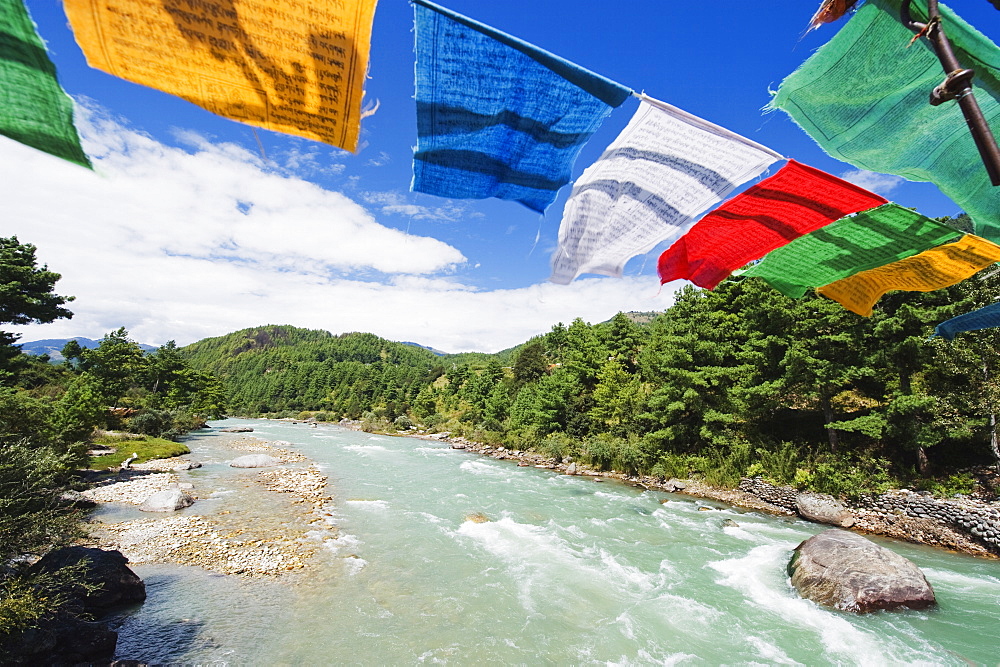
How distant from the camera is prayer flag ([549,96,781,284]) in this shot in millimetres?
2170

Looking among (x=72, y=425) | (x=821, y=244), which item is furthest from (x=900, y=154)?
(x=72, y=425)

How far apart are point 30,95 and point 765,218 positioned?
11.8ft

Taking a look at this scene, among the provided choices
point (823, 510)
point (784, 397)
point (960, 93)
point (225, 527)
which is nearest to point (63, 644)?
point (225, 527)

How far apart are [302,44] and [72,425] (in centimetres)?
1504

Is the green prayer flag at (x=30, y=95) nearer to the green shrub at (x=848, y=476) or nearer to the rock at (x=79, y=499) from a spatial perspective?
the rock at (x=79, y=499)

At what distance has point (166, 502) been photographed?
9.60 metres

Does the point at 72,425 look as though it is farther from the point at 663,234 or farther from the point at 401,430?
the point at 401,430

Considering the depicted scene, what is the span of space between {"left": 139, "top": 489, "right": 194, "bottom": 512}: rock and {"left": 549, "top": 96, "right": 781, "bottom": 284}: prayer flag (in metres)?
11.5

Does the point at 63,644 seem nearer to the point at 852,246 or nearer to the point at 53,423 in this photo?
the point at 852,246

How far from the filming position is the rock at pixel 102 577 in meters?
5.12

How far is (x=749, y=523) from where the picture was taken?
9906 millimetres

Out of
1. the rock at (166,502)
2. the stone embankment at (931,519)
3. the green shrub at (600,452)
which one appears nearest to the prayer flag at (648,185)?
the stone embankment at (931,519)

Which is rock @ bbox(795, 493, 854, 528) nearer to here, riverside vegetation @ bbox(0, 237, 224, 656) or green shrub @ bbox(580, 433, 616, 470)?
green shrub @ bbox(580, 433, 616, 470)

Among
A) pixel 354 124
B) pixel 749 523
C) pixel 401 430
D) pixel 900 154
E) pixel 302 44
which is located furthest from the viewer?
pixel 401 430
